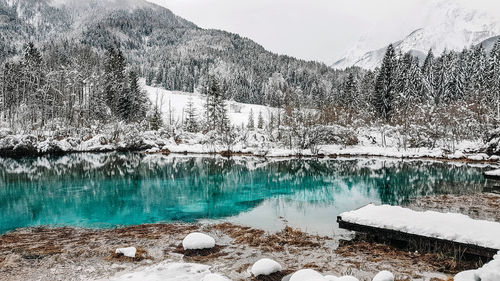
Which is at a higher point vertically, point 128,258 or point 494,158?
point 494,158

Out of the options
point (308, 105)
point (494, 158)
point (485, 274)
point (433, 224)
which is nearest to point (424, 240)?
point (433, 224)

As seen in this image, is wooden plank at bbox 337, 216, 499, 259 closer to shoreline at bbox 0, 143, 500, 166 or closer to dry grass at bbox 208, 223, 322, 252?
dry grass at bbox 208, 223, 322, 252

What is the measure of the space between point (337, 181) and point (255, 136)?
105ft

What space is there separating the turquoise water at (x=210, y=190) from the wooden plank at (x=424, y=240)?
1.53 meters

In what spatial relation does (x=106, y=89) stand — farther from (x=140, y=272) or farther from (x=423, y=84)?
(x=423, y=84)

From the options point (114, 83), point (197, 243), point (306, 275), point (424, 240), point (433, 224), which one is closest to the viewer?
point (306, 275)

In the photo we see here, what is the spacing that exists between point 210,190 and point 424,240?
607 inches

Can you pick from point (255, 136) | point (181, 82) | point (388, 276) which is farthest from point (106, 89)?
point (181, 82)

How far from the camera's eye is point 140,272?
332 inches

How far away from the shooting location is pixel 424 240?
33.6 ft

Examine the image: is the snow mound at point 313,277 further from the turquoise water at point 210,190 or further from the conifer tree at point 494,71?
the conifer tree at point 494,71

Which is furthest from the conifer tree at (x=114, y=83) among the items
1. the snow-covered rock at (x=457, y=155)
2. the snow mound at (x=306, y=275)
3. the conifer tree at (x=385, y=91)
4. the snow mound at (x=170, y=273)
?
the snow mound at (x=306, y=275)

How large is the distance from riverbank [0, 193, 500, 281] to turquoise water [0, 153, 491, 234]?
6.21 feet

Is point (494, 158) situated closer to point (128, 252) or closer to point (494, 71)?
point (128, 252)
